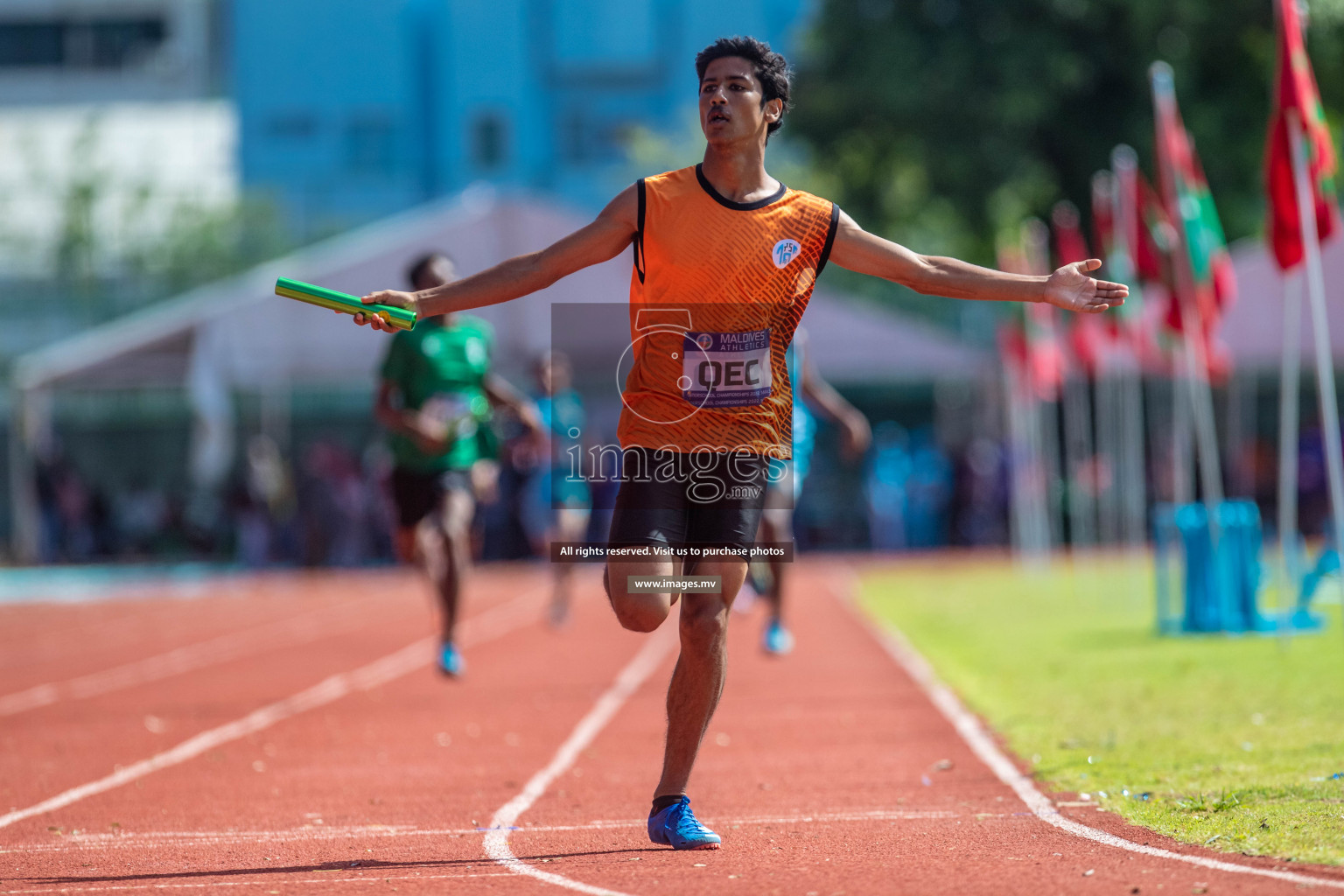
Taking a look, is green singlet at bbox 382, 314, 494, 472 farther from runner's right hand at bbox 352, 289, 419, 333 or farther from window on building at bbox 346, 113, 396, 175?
window on building at bbox 346, 113, 396, 175

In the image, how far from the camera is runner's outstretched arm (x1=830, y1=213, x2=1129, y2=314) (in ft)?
17.8

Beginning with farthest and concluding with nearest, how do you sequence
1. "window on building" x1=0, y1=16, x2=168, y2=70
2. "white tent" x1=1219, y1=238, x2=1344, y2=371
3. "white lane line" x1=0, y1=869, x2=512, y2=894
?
"window on building" x1=0, y1=16, x2=168, y2=70 < "white tent" x1=1219, y1=238, x2=1344, y2=371 < "white lane line" x1=0, y1=869, x2=512, y2=894

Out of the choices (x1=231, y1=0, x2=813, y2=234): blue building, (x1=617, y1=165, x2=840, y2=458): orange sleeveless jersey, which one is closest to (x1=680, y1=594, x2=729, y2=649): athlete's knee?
(x1=617, y1=165, x2=840, y2=458): orange sleeveless jersey

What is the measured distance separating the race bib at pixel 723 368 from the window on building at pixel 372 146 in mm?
50176

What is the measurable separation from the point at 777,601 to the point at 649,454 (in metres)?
5.80

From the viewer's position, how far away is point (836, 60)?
30.3 metres

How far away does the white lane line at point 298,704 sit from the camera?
718cm

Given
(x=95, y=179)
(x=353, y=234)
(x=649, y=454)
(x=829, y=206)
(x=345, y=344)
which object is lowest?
(x=649, y=454)

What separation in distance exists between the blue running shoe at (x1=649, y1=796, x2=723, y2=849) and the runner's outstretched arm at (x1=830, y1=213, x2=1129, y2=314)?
1670 mm

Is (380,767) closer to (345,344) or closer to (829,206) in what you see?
(829,206)

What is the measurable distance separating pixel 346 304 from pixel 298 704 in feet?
19.0

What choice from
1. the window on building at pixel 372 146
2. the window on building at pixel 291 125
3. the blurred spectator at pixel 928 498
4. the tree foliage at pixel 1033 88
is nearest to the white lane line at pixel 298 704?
the blurred spectator at pixel 928 498

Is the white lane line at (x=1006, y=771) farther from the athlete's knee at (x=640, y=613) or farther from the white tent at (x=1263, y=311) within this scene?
the white tent at (x=1263, y=311)

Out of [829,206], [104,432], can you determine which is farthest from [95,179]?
[829,206]
